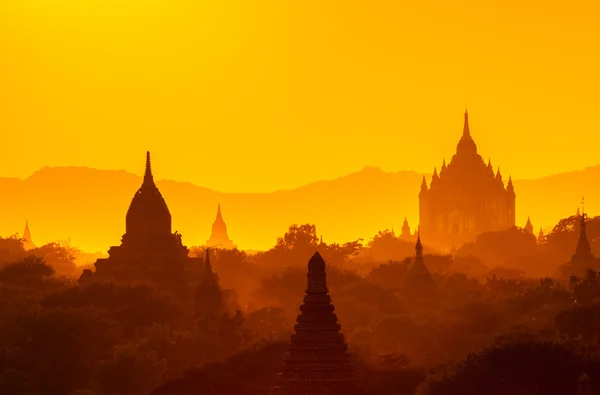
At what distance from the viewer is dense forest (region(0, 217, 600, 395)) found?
79.6 meters

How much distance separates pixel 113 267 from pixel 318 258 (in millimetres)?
80733

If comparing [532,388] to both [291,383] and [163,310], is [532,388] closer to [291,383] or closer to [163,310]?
[291,383]

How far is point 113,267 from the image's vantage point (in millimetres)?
147750

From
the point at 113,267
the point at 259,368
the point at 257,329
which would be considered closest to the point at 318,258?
the point at 259,368

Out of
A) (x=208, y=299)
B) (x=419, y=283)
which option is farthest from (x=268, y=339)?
(x=419, y=283)

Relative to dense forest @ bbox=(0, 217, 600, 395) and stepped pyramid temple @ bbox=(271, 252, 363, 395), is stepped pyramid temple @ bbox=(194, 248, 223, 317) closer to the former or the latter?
dense forest @ bbox=(0, 217, 600, 395)

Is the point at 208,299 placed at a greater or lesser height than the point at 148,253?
lesser

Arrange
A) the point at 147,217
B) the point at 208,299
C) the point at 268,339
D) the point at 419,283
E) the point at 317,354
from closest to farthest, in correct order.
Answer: the point at 317,354 → the point at 268,339 → the point at 208,299 → the point at 419,283 → the point at 147,217

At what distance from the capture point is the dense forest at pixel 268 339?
261 feet

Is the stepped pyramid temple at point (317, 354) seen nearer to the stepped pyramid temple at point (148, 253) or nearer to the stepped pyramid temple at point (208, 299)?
the stepped pyramid temple at point (208, 299)

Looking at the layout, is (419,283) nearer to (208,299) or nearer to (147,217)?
(147,217)

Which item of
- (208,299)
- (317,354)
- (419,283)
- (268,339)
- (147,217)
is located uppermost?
(147,217)

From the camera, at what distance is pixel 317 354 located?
223 ft

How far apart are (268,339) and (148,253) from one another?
49.8 m
